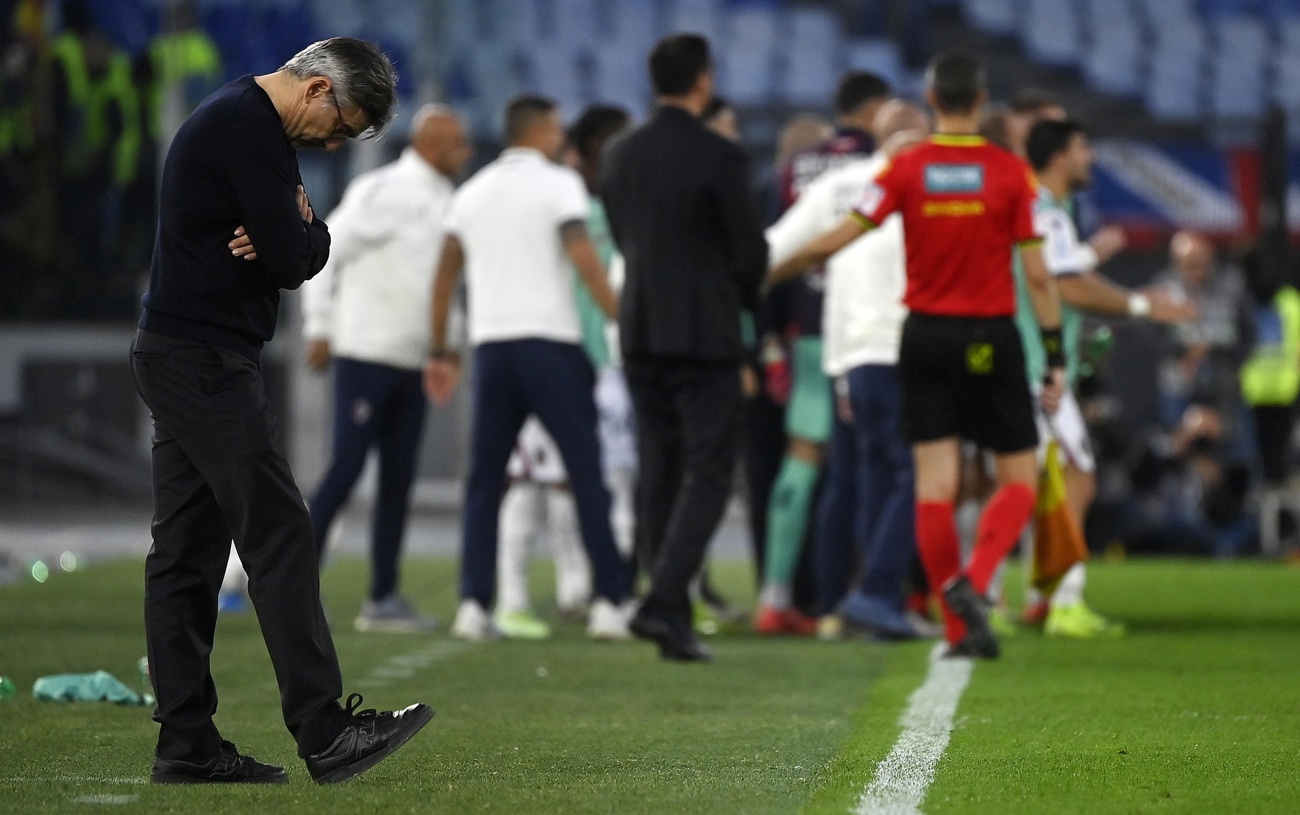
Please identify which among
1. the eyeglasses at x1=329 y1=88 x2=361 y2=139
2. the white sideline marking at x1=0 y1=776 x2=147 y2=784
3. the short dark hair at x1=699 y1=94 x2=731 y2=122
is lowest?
the white sideline marking at x1=0 y1=776 x2=147 y2=784

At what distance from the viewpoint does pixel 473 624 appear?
8070mm

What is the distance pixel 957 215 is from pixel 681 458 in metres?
1.26

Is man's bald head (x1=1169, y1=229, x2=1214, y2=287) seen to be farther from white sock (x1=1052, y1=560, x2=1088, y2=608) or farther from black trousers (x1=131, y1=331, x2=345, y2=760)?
black trousers (x1=131, y1=331, x2=345, y2=760)

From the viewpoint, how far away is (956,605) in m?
6.93

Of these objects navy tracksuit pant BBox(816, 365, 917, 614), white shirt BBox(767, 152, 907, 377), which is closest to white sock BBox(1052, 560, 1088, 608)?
navy tracksuit pant BBox(816, 365, 917, 614)

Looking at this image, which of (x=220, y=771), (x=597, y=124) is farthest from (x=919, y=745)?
(x=597, y=124)

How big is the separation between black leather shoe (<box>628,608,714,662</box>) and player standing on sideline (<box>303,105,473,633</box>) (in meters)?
1.64

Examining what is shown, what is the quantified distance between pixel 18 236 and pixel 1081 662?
48.7 feet

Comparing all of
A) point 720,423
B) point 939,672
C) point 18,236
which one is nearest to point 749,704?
point 939,672

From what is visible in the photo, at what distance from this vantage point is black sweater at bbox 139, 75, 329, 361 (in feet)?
13.8

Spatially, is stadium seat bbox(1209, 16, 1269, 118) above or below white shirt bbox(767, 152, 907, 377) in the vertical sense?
above

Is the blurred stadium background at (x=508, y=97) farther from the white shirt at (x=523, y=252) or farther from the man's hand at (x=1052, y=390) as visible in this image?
the white shirt at (x=523, y=252)

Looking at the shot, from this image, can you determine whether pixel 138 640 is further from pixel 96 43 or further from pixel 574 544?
pixel 96 43

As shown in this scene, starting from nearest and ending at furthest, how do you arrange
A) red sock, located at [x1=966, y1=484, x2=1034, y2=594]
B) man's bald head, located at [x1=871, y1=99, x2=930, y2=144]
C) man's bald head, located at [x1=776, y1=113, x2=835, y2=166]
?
red sock, located at [x1=966, y1=484, x2=1034, y2=594], man's bald head, located at [x1=871, y1=99, x2=930, y2=144], man's bald head, located at [x1=776, y1=113, x2=835, y2=166]
